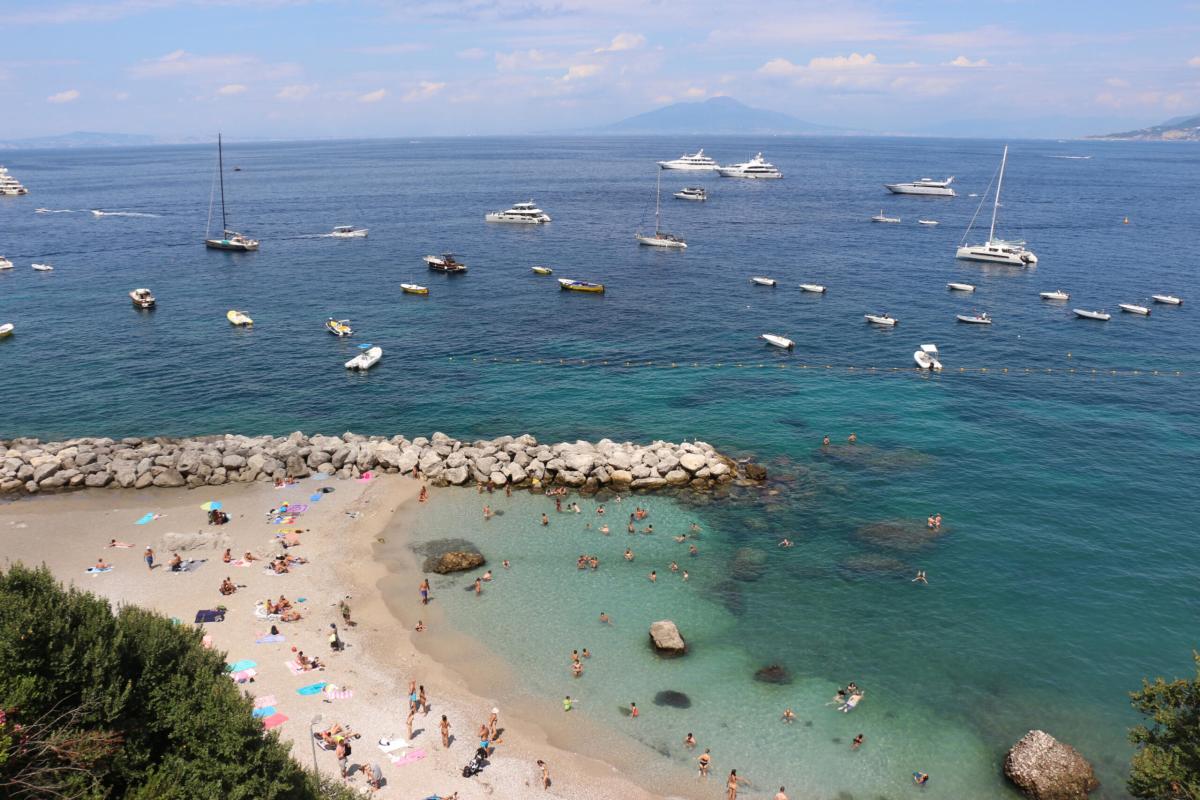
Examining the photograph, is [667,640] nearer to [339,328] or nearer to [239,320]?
[339,328]

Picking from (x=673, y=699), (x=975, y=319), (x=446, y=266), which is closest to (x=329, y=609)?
(x=673, y=699)

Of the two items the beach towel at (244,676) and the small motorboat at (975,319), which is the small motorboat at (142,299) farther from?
the small motorboat at (975,319)

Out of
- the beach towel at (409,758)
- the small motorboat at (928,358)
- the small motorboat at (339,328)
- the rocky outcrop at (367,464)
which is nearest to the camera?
the beach towel at (409,758)

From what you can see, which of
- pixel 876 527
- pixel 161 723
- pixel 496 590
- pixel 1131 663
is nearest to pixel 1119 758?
pixel 1131 663

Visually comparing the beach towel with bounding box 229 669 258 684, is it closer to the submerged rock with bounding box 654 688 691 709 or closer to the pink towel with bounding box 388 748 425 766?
the pink towel with bounding box 388 748 425 766

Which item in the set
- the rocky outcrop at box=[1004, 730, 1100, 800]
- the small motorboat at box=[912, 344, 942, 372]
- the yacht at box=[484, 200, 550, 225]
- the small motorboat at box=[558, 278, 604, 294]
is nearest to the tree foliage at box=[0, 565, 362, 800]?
the rocky outcrop at box=[1004, 730, 1100, 800]

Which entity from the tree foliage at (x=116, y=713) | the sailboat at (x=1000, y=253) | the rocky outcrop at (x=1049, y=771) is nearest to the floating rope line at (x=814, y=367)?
the rocky outcrop at (x=1049, y=771)
